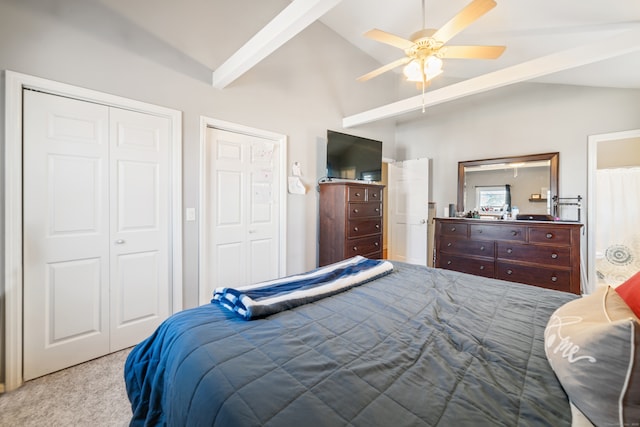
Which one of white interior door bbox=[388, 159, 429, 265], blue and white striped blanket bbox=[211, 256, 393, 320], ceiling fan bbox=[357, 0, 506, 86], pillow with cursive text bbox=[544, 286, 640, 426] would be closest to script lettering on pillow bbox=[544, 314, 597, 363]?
pillow with cursive text bbox=[544, 286, 640, 426]

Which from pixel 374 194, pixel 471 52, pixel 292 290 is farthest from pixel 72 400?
pixel 471 52

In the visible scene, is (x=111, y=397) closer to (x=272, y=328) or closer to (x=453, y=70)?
(x=272, y=328)

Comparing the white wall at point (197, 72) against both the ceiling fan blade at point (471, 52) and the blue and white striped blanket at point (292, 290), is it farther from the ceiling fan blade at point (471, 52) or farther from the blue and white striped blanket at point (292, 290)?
the ceiling fan blade at point (471, 52)

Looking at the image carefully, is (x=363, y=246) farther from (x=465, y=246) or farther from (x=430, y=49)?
(x=430, y=49)

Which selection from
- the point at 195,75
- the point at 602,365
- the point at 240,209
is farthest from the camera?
the point at 240,209

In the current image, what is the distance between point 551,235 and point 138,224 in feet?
13.8

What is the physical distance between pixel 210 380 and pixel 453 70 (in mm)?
4715

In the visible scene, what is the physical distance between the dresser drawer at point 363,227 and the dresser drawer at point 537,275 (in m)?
1.56

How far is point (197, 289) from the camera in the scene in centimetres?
246

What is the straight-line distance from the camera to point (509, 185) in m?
3.71

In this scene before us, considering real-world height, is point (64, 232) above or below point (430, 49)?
below

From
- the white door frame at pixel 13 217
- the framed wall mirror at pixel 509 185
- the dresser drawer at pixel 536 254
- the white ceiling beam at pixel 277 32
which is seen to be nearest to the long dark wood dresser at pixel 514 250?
the dresser drawer at pixel 536 254

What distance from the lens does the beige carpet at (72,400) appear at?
1429mm

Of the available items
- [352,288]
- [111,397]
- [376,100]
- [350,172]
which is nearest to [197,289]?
[111,397]
